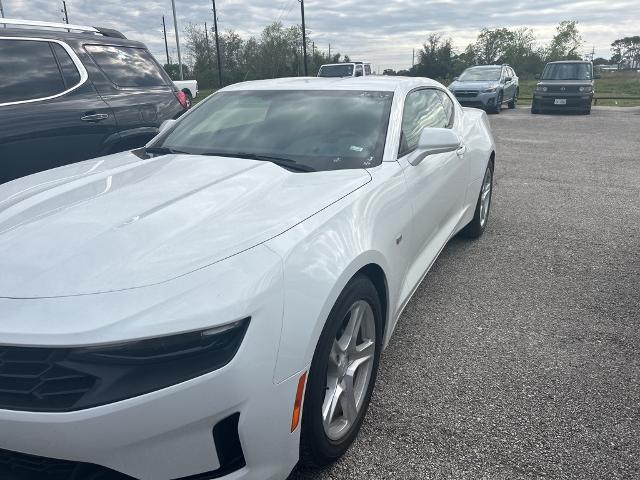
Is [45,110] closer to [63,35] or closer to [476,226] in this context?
[63,35]

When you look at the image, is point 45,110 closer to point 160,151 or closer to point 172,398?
point 160,151

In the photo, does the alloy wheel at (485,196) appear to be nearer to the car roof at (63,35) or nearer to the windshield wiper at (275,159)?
the windshield wiper at (275,159)

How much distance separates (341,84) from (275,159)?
0.96 metres

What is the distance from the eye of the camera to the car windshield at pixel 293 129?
2941 mm

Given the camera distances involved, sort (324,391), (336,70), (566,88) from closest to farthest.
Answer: (324,391), (566,88), (336,70)

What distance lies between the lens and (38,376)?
1.48 meters

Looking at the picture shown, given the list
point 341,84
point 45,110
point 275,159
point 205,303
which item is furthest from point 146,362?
point 45,110

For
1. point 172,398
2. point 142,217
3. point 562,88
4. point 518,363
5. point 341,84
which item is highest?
point 341,84

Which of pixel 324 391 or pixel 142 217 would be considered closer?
pixel 324 391

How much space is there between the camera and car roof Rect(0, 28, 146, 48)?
436cm

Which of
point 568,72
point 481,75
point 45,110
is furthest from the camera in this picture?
point 481,75

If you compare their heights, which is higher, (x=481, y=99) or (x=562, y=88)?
(x=562, y=88)

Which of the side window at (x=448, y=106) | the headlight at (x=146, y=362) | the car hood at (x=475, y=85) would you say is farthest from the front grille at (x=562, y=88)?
the headlight at (x=146, y=362)

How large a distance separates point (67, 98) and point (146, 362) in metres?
3.64
